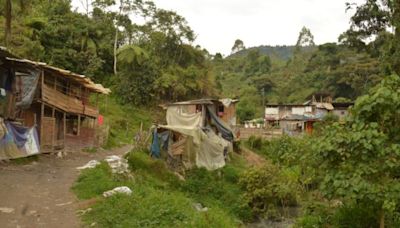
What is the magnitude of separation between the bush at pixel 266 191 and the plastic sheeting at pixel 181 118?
489 cm

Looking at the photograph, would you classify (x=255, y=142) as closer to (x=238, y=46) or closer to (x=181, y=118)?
(x=181, y=118)

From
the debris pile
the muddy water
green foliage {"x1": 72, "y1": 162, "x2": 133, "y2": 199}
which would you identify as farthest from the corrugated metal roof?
the muddy water

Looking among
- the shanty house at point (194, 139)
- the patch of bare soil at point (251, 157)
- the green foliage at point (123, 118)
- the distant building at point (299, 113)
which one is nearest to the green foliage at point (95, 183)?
the shanty house at point (194, 139)

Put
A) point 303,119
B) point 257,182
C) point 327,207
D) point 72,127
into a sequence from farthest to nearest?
point 303,119 < point 72,127 < point 257,182 < point 327,207

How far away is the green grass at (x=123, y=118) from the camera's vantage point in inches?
1073

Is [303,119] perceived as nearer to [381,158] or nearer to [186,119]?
[186,119]

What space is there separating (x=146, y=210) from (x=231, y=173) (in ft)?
42.3

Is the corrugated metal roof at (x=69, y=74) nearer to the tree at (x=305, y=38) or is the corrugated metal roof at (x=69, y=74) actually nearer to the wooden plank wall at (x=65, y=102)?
the wooden plank wall at (x=65, y=102)

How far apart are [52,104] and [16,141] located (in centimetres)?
430

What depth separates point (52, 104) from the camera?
18.8 metres

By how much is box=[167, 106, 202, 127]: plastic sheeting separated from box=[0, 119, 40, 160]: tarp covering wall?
883 centimetres

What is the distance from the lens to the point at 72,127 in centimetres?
2295

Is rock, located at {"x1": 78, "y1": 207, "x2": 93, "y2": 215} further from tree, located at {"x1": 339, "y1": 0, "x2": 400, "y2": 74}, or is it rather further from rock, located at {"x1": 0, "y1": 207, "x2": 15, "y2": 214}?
tree, located at {"x1": 339, "y1": 0, "x2": 400, "y2": 74}

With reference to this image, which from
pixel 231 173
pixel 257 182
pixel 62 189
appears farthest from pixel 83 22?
pixel 62 189
